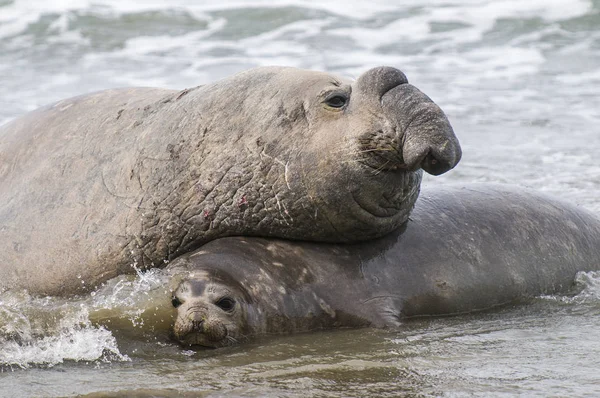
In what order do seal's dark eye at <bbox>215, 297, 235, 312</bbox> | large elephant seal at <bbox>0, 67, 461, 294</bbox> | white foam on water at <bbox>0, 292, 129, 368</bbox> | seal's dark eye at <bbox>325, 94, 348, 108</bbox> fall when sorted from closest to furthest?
white foam on water at <bbox>0, 292, 129, 368</bbox>, seal's dark eye at <bbox>215, 297, 235, 312</bbox>, large elephant seal at <bbox>0, 67, 461, 294</bbox>, seal's dark eye at <bbox>325, 94, 348, 108</bbox>

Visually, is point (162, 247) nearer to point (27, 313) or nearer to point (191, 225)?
point (191, 225)

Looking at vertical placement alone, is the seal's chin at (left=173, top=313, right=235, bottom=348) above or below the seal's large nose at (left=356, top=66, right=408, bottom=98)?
below

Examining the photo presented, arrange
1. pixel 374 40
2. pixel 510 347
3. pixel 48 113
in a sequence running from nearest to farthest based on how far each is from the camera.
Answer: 1. pixel 510 347
2. pixel 48 113
3. pixel 374 40

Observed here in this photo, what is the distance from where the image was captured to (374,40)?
55.6 feet

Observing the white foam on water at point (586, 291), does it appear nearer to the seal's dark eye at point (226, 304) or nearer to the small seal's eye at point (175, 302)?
the seal's dark eye at point (226, 304)

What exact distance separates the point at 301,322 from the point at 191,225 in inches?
31.0

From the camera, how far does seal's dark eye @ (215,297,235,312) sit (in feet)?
17.6

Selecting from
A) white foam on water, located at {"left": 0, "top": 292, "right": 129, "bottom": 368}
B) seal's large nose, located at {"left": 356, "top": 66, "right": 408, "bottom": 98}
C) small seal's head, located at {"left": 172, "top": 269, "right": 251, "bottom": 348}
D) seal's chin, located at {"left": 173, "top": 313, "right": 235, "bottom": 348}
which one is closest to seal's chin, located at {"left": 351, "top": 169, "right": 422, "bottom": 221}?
seal's large nose, located at {"left": 356, "top": 66, "right": 408, "bottom": 98}

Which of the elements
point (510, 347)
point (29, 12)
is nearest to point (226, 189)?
point (510, 347)

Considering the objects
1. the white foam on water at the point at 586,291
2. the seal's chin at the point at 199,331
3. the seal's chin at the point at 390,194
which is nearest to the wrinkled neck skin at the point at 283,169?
the seal's chin at the point at 390,194

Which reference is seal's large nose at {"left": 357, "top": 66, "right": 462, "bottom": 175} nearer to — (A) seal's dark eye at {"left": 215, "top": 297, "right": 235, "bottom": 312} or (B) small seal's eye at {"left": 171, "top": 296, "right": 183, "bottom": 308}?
(A) seal's dark eye at {"left": 215, "top": 297, "right": 235, "bottom": 312}

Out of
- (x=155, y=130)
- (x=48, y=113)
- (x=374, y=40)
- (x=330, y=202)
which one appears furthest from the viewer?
(x=374, y=40)

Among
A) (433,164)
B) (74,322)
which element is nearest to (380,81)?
(433,164)

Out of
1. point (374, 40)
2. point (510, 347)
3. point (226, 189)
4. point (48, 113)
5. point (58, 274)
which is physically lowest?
point (510, 347)
